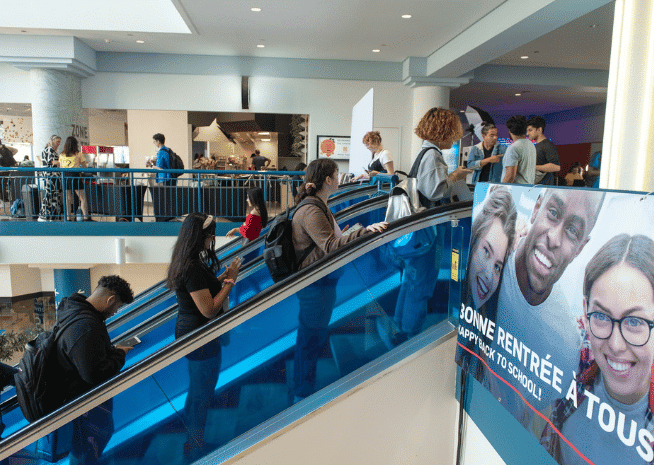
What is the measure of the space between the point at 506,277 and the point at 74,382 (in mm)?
2286

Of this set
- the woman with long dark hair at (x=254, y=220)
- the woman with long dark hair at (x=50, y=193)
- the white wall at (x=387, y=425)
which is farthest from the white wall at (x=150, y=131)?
the white wall at (x=387, y=425)

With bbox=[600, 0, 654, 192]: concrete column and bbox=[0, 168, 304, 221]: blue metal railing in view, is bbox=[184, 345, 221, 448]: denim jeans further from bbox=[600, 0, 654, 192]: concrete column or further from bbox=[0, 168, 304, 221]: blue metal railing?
bbox=[0, 168, 304, 221]: blue metal railing

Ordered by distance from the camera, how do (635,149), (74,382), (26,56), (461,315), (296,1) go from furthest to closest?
(26,56), (296,1), (74,382), (461,315), (635,149)

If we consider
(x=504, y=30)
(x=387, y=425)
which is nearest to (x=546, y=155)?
(x=387, y=425)

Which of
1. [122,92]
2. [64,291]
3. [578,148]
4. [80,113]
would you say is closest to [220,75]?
[122,92]

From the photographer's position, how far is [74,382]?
2586mm

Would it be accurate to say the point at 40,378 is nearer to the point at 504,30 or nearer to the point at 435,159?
the point at 435,159

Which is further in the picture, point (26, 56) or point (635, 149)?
point (26, 56)

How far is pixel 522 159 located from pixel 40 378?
364 cm

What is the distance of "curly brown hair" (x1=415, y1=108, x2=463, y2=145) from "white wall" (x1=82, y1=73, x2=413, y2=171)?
9073mm

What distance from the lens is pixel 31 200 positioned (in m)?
7.78

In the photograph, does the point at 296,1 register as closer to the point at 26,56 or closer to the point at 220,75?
the point at 220,75

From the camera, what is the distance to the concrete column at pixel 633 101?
1820 millimetres

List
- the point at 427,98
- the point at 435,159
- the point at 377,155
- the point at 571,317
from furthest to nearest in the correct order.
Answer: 1. the point at 427,98
2. the point at 377,155
3. the point at 435,159
4. the point at 571,317
